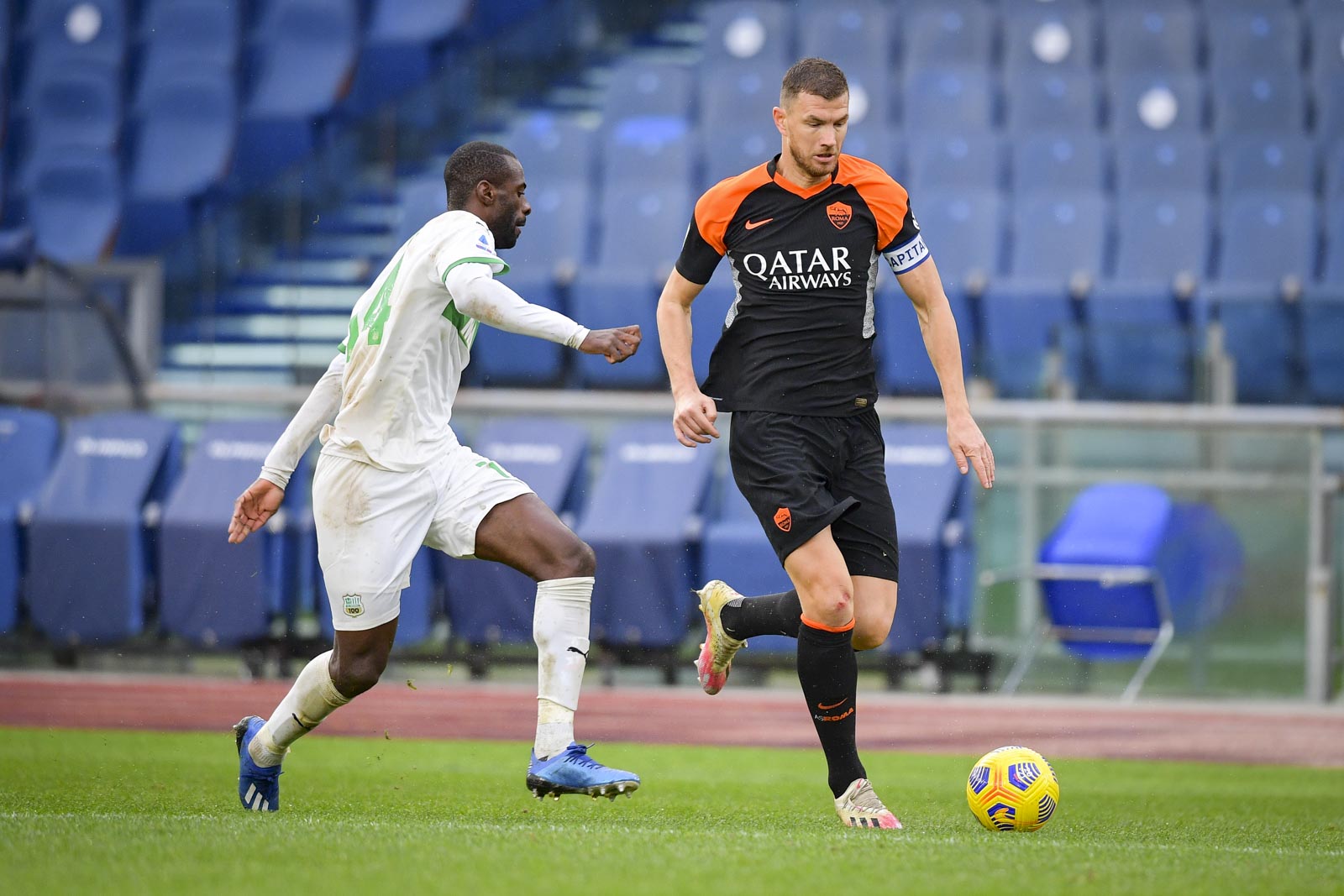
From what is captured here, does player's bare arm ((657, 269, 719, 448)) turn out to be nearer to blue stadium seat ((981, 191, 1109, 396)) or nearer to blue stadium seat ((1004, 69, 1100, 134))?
blue stadium seat ((981, 191, 1109, 396))

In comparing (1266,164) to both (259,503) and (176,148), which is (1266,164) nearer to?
(176,148)

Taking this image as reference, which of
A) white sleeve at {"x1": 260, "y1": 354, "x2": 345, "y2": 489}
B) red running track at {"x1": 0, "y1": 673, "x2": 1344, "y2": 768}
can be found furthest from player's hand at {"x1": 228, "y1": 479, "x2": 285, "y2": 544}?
red running track at {"x1": 0, "y1": 673, "x2": 1344, "y2": 768}

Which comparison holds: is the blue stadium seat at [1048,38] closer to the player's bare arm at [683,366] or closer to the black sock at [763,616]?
the black sock at [763,616]

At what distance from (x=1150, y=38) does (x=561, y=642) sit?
1287 cm

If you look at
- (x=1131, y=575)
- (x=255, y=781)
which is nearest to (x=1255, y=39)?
A: (x=1131, y=575)

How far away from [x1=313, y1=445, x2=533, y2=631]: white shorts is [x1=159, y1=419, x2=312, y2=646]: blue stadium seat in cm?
574

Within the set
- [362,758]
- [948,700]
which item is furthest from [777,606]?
[948,700]

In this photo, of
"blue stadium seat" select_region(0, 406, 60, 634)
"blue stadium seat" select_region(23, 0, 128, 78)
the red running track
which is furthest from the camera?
"blue stadium seat" select_region(23, 0, 128, 78)

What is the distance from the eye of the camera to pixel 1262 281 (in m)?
13.9

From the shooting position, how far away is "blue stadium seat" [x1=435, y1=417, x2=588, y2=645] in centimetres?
1049

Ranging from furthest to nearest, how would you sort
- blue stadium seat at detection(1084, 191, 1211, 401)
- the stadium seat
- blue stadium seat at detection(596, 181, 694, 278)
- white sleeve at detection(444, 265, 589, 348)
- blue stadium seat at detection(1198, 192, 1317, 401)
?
blue stadium seat at detection(596, 181, 694, 278) < blue stadium seat at detection(1198, 192, 1317, 401) < blue stadium seat at detection(1084, 191, 1211, 401) < the stadium seat < white sleeve at detection(444, 265, 589, 348)

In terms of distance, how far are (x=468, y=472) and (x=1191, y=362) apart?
7.67 metres

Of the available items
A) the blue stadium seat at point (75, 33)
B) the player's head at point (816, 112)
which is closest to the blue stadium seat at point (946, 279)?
the player's head at point (816, 112)

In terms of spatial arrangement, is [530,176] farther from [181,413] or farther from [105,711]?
[105,711]
